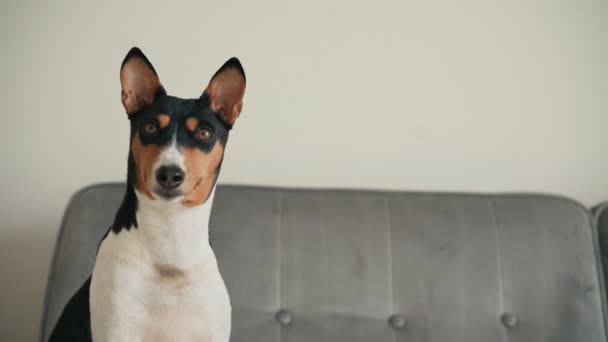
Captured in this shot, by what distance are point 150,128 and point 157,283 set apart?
0.20 metres

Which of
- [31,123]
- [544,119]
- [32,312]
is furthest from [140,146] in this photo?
[544,119]

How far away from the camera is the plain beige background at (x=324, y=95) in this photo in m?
1.37

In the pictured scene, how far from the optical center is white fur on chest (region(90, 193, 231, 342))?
63cm

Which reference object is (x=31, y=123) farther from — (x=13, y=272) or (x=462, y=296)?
(x=462, y=296)

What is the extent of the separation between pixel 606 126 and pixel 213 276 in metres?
1.41

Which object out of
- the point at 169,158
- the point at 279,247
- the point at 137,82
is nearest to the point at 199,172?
the point at 169,158

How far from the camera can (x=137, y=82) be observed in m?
0.66

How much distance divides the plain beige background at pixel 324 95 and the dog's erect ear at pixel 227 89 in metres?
0.74

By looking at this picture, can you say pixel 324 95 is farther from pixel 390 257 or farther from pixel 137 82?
pixel 137 82

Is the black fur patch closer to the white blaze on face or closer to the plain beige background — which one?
the white blaze on face

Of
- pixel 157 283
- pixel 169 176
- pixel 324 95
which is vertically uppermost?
pixel 324 95

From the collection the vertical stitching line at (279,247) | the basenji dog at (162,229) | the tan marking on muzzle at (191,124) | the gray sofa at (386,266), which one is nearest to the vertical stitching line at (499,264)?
the gray sofa at (386,266)

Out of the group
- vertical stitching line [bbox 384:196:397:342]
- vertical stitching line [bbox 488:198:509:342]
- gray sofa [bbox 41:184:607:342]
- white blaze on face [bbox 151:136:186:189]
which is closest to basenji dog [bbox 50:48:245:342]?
white blaze on face [bbox 151:136:186:189]

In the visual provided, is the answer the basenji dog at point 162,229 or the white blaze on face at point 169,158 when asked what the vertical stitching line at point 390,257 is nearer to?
the basenji dog at point 162,229
